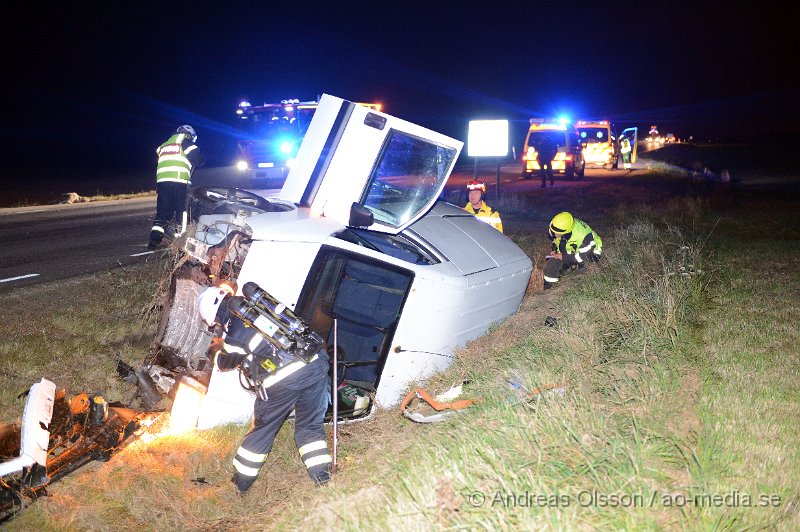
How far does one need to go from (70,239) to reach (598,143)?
2368cm

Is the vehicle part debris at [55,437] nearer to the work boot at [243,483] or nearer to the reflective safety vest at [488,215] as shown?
the work boot at [243,483]

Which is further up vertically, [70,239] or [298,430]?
[298,430]

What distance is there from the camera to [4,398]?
16.5ft

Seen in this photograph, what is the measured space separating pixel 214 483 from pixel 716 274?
5.77 metres

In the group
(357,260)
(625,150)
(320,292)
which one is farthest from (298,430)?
(625,150)

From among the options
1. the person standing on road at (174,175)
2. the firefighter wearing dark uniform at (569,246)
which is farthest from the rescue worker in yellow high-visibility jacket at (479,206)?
the person standing on road at (174,175)

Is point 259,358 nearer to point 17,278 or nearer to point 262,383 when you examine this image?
point 262,383

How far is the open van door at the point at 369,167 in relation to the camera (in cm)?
483

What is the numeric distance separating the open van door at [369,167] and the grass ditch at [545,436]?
1351 millimetres

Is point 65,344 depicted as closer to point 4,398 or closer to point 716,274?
point 4,398

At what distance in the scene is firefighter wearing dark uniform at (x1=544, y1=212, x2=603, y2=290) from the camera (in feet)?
26.1

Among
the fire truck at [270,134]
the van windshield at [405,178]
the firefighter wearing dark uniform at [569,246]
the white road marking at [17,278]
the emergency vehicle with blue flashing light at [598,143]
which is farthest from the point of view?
the emergency vehicle with blue flashing light at [598,143]

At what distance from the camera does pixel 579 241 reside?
8023 millimetres

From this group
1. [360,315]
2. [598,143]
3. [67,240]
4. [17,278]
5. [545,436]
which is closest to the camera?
[545,436]
